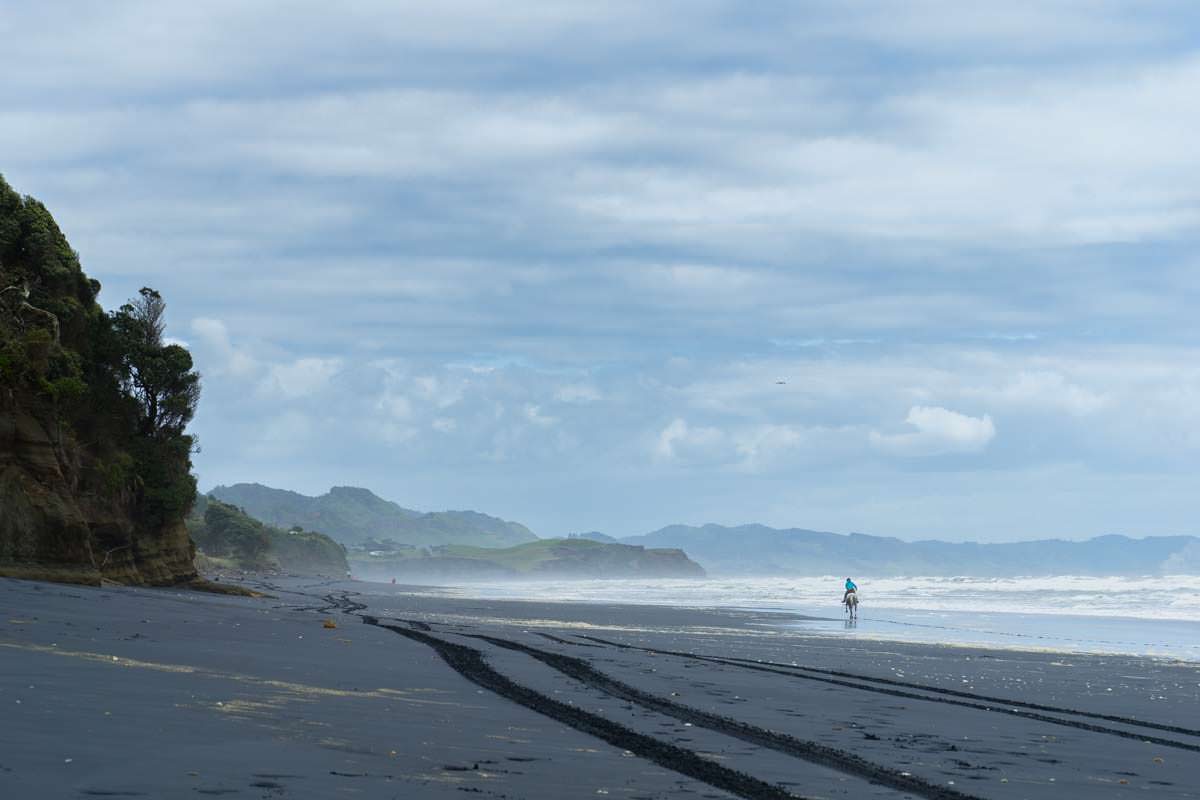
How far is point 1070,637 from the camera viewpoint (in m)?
48.8

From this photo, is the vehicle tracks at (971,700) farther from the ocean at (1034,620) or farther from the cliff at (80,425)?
the cliff at (80,425)

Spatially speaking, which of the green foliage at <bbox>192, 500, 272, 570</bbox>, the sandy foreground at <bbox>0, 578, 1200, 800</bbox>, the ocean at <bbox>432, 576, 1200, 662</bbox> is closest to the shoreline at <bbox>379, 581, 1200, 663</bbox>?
the ocean at <bbox>432, 576, 1200, 662</bbox>

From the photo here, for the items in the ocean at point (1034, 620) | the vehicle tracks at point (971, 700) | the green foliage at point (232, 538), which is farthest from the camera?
the green foliage at point (232, 538)

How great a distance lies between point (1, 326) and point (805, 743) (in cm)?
3589

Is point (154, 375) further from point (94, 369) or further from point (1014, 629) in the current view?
point (1014, 629)

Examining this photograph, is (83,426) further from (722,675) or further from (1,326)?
(722,675)

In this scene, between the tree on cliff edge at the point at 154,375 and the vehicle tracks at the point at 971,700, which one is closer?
the vehicle tracks at the point at 971,700

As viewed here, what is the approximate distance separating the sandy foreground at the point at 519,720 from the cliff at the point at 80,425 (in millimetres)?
8485

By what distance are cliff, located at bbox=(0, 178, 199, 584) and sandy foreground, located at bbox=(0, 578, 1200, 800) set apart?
27.8 feet

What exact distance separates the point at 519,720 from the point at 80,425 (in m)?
39.7

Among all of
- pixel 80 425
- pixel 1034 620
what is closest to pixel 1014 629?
pixel 1034 620

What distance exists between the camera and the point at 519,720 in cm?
1661

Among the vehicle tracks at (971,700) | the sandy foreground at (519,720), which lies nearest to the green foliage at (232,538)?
the sandy foreground at (519,720)

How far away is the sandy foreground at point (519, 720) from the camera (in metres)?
11.4
